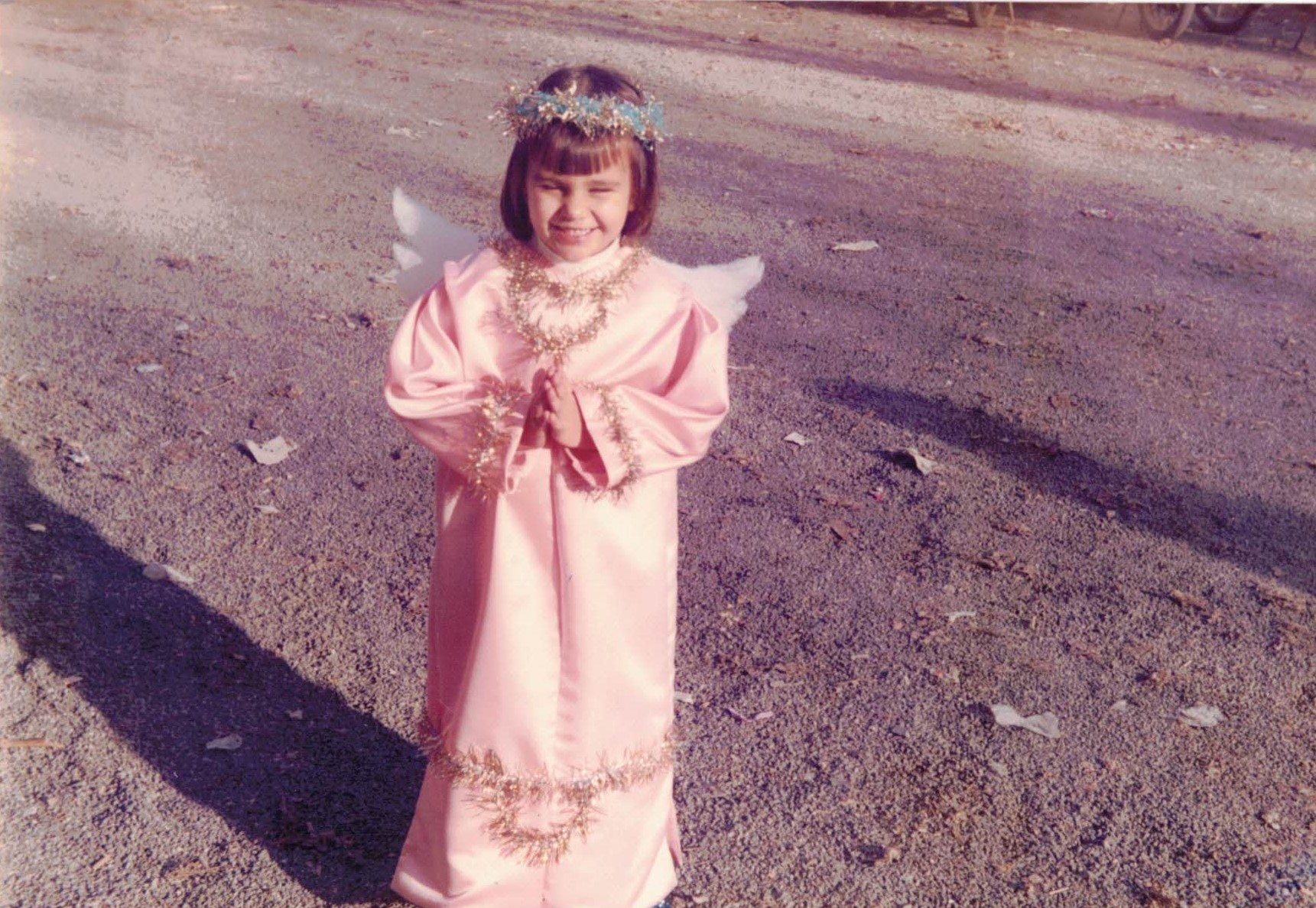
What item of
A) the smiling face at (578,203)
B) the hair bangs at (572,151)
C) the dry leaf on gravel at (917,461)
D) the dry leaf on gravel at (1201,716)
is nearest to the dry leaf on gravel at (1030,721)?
the dry leaf on gravel at (1201,716)

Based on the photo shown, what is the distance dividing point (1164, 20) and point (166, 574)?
47.5 feet

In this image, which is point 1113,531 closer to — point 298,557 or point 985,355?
point 985,355

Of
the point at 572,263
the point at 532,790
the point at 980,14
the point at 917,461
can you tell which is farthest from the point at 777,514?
the point at 980,14

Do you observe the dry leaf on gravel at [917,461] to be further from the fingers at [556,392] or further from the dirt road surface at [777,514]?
the fingers at [556,392]

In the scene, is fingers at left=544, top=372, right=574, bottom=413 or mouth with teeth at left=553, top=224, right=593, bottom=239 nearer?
fingers at left=544, top=372, right=574, bottom=413

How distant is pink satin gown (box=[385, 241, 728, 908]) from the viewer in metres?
2.33

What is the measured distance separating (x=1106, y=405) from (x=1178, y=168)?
461 centimetres

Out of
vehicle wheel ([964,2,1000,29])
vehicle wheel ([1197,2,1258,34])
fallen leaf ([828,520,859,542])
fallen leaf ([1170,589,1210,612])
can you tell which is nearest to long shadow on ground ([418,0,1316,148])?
vehicle wheel ([964,2,1000,29])

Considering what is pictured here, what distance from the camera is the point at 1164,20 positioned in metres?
15.0

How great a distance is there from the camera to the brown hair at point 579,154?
2.26 meters

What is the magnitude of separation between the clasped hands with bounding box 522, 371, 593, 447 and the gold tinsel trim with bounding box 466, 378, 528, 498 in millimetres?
43

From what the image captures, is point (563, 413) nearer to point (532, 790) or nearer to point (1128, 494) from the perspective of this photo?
point (532, 790)

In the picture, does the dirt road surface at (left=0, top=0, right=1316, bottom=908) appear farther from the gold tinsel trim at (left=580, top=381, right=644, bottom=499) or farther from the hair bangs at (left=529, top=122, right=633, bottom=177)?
the hair bangs at (left=529, top=122, right=633, bottom=177)

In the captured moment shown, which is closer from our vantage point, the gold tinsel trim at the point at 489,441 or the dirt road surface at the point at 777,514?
the gold tinsel trim at the point at 489,441
